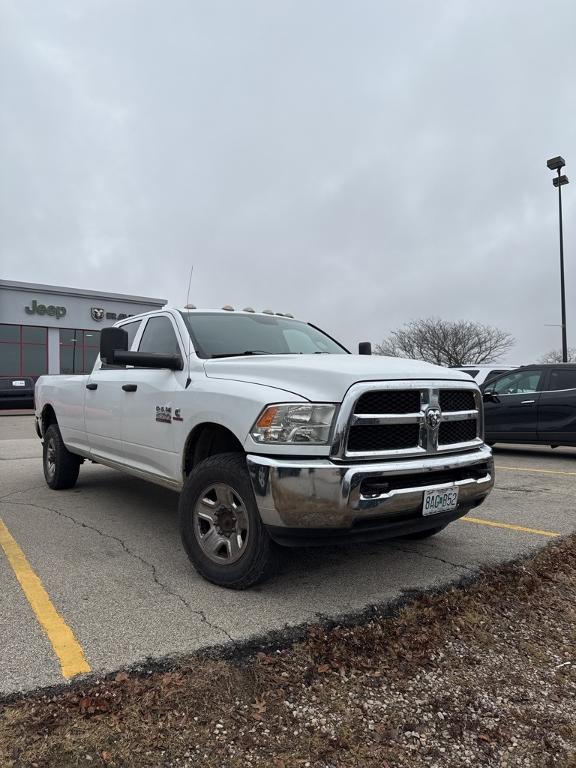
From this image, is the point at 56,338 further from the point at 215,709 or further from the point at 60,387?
the point at 215,709

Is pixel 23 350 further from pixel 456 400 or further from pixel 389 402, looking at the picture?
pixel 389 402

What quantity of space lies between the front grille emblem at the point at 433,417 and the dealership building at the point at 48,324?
96.9 feet

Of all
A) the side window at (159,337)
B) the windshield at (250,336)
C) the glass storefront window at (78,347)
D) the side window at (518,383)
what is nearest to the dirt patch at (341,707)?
the windshield at (250,336)

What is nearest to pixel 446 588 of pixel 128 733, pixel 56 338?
pixel 128 733

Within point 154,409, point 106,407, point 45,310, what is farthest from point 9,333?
point 154,409

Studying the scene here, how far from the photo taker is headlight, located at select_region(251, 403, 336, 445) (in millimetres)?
3270

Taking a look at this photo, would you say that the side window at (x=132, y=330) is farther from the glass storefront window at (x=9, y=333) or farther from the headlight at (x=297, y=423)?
the glass storefront window at (x=9, y=333)

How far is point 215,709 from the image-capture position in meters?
2.42

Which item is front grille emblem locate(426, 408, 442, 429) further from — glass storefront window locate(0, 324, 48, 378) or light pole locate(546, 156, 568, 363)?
glass storefront window locate(0, 324, 48, 378)

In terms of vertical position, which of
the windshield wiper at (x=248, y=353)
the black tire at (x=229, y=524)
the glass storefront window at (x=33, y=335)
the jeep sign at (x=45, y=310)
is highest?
the jeep sign at (x=45, y=310)

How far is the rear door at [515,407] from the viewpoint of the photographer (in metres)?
10.6

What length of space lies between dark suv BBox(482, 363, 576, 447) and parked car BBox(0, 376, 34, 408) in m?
16.6

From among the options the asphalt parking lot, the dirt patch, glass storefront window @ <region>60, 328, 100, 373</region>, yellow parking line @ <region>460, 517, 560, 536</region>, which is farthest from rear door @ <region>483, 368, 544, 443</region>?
glass storefront window @ <region>60, 328, 100, 373</region>

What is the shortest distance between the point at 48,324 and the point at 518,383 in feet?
92.2
